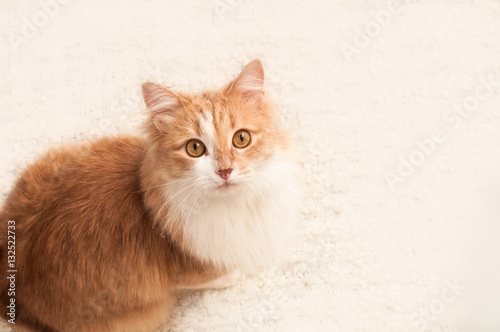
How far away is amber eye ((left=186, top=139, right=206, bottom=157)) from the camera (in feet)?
4.75

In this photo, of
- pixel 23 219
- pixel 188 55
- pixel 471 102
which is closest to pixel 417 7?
pixel 471 102

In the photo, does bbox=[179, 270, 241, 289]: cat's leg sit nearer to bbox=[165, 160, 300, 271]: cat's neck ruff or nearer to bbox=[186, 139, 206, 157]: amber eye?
bbox=[165, 160, 300, 271]: cat's neck ruff

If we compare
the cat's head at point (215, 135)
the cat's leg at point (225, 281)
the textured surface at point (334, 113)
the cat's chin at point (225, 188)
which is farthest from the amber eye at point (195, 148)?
the textured surface at point (334, 113)

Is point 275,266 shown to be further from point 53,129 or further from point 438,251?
point 53,129

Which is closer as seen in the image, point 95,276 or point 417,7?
point 95,276

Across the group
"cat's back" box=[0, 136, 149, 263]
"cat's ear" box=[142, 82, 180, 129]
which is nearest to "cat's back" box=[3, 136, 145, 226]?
"cat's back" box=[0, 136, 149, 263]

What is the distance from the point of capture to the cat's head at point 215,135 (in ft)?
4.65

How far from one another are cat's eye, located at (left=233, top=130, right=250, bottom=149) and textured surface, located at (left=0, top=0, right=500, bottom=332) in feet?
2.46

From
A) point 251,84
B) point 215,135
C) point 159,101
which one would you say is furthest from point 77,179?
point 251,84

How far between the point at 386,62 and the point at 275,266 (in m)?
1.20

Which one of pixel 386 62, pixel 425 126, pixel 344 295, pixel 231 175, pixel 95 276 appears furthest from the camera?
pixel 386 62

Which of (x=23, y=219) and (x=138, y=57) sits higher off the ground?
(x=138, y=57)

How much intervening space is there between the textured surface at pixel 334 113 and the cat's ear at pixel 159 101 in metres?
0.83

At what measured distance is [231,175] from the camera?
1401 millimetres
